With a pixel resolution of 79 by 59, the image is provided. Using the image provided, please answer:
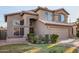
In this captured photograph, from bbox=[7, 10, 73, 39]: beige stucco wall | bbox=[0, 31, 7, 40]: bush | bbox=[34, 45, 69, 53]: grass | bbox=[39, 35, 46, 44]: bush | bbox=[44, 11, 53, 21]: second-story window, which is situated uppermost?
bbox=[44, 11, 53, 21]: second-story window

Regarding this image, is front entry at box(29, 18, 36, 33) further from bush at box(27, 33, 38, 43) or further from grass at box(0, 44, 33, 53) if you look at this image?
grass at box(0, 44, 33, 53)

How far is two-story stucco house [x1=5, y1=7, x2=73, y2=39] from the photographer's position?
9.39 ft

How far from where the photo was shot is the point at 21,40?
2.88 m

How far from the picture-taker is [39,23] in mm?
2914

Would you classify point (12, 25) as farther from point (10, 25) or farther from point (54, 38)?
point (54, 38)

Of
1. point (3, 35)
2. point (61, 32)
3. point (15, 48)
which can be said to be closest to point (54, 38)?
point (61, 32)

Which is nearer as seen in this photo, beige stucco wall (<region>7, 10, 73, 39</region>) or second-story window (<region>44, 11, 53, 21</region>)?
beige stucco wall (<region>7, 10, 73, 39</region>)

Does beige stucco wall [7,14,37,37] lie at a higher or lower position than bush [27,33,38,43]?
higher

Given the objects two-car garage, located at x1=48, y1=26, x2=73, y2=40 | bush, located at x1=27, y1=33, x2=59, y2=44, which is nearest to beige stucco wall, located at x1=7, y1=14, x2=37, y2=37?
bush, located at x1=27, y1=33, x2=59, y2=44

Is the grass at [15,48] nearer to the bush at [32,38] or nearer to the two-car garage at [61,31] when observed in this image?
the bush at [32,38]

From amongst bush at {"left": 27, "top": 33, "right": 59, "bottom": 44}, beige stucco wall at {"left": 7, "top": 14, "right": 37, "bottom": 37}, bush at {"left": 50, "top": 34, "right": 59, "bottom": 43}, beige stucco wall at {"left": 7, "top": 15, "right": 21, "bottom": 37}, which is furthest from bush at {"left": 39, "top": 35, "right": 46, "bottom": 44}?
beige stucco wall at {"left": 7, "top": 15, "right": 21, "bottom": 37}

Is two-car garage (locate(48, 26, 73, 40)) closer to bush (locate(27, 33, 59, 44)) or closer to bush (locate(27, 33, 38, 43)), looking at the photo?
bush (locate(27, 33, 59, 44))

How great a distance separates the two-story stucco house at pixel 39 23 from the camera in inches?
113

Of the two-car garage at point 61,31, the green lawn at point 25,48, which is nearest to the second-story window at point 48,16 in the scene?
the two-car garage at point 61,31
